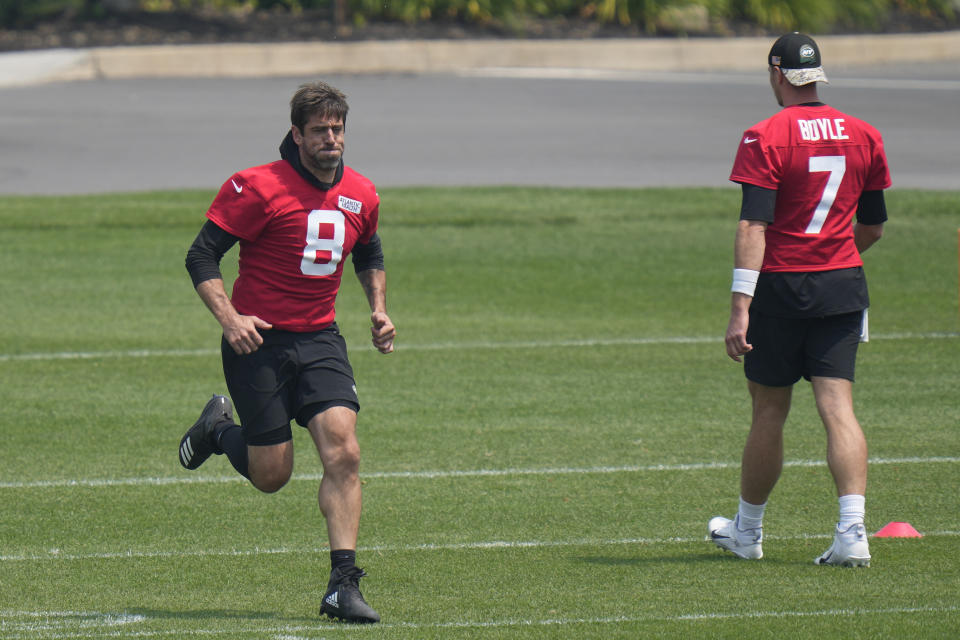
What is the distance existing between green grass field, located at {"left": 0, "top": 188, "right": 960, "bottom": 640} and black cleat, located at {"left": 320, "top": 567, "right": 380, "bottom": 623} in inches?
2.2

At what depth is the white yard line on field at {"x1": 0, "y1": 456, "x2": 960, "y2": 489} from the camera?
8820 millimetres

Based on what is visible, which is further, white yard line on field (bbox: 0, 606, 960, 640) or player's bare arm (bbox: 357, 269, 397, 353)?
player's bare arm (bbox: 357, 269, 397, 353)


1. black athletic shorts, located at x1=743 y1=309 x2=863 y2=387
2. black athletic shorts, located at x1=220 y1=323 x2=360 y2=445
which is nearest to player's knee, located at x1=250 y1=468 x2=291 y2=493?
black athletic shorts, located at x1=220 y1=323 x2=360 y2=445

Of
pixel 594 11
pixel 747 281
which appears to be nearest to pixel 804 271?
pixel 747 281

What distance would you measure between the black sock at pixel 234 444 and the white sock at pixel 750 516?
2197mm

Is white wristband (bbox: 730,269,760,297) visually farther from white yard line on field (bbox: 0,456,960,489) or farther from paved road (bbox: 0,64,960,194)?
paved road (bbox: 0,64,960,194)

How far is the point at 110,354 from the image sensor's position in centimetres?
1271

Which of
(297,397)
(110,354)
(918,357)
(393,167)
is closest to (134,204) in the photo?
(393,167)

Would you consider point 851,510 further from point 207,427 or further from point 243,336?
point 207,427

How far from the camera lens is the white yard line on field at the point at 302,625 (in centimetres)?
589

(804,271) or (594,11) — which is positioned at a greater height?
(804,271)

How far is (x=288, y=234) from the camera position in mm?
6535

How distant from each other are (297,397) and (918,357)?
7.12 meters

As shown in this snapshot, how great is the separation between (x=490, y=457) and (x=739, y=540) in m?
2.58
